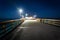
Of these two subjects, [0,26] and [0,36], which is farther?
[0,26]

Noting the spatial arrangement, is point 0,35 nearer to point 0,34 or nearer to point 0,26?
point 0,34

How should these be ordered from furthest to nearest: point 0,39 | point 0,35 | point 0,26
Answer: point 0,26 → point 0,35 → point 0,39

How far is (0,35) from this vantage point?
9125 millimetres

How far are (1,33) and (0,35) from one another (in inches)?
18.6

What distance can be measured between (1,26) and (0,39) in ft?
5.71

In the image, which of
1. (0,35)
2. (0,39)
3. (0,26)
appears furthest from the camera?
(0,26)

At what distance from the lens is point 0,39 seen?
855 cm

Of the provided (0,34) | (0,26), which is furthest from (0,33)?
(0,26)

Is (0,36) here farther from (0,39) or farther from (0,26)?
(0,26)

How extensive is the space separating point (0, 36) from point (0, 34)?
1.09ft

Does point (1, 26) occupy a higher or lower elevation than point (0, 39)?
higher

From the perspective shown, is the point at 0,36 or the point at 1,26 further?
the point at 1,26

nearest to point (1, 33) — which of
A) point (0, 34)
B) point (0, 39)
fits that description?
point (0, 34)

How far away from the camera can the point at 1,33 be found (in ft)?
31.4
